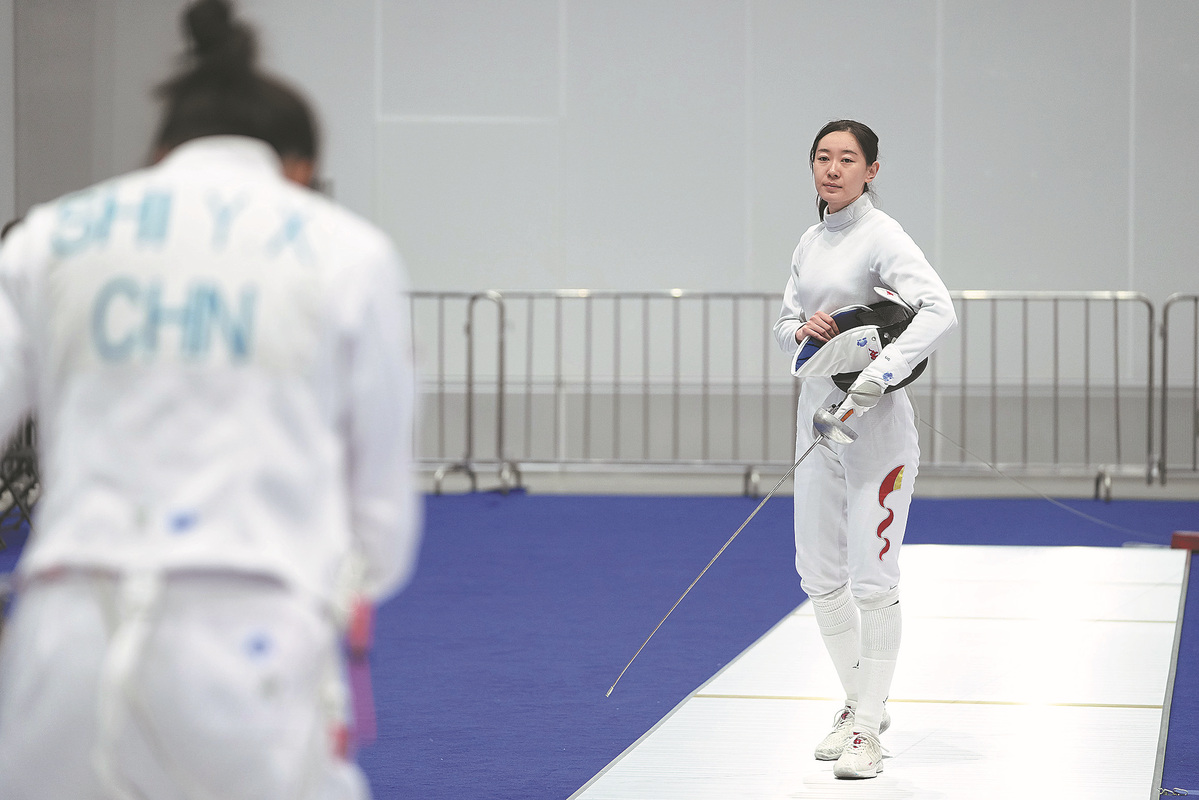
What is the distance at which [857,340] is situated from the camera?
3273mm

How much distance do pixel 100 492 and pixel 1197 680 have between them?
3.60m

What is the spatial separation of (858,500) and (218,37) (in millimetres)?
2062

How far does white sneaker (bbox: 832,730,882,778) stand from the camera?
10.3 feet

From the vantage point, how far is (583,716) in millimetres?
3785

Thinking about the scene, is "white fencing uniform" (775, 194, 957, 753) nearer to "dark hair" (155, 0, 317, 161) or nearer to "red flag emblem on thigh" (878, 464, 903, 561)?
"red flag emblem on thigh" (878, 464, 903, 561)

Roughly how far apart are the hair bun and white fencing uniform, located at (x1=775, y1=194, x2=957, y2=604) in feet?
6.40

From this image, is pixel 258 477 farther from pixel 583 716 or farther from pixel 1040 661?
pixel 1040 661

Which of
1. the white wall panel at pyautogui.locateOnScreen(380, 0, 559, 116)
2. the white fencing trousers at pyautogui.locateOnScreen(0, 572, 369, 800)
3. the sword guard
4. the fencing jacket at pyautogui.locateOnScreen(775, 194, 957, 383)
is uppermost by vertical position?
the white wall panel at pyautogui.locateOnScreen(380, 0, 559, 116)

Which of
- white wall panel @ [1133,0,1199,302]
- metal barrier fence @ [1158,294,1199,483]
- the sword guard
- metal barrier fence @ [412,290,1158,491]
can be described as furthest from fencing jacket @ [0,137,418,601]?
white wall panel @ [1133,0,1199,302]

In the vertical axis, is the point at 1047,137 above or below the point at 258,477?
above

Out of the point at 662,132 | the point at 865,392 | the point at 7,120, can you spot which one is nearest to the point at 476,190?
the point at 662,132

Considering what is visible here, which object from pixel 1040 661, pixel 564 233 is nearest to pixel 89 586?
pixel 1040 661

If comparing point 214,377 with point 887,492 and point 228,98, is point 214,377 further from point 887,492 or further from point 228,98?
point 887,492

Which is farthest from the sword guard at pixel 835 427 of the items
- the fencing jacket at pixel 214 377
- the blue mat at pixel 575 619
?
the fencing jacket at pixel 214 377
